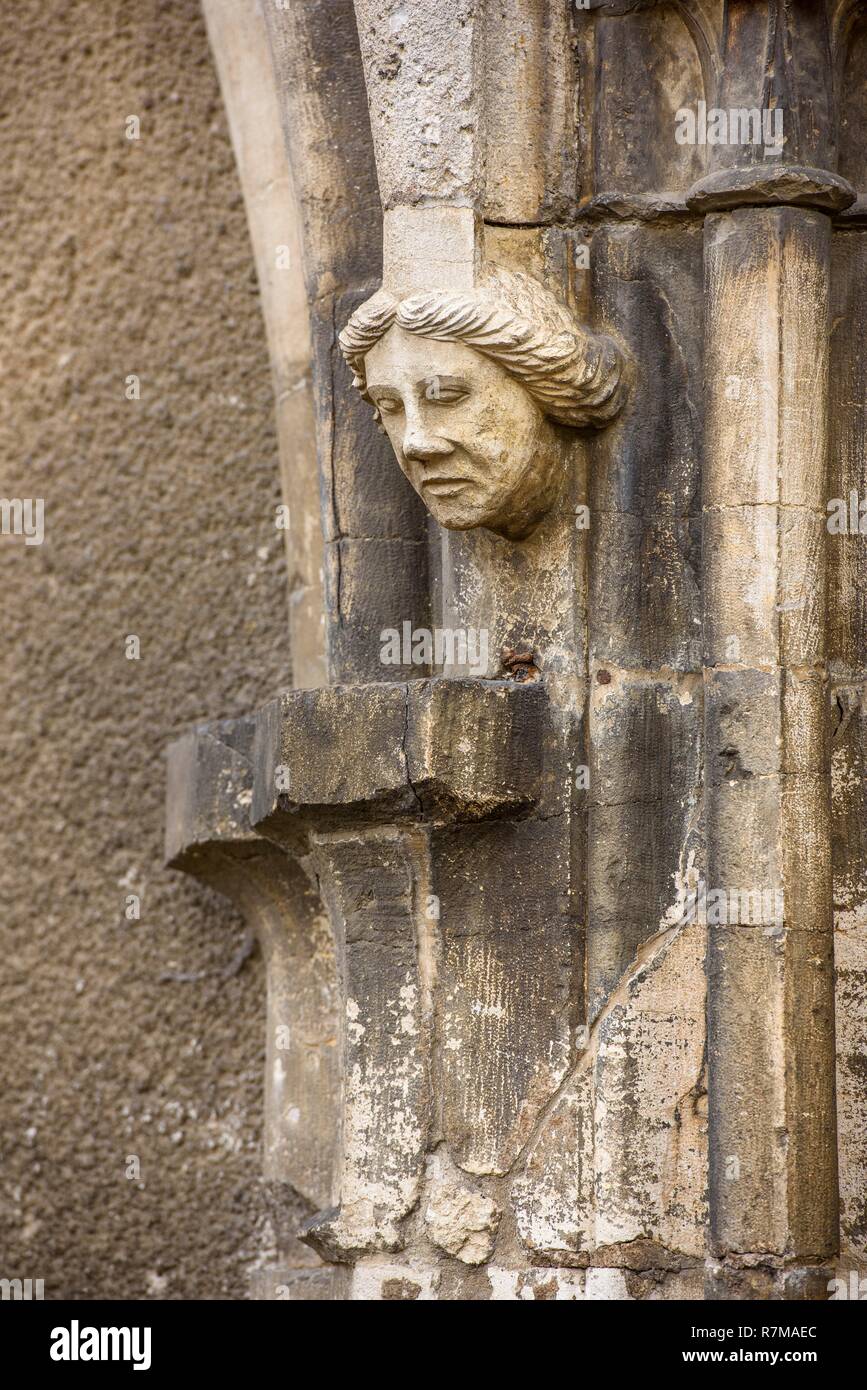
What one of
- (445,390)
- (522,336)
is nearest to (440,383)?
(445,390)

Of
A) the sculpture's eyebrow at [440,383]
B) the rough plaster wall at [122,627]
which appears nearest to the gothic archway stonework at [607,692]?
the sculpture's eyebrow at [440,383]

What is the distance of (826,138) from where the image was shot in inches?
144

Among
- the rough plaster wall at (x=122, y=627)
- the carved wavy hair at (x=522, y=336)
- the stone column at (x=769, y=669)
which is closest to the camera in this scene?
the stone column at (x=769, y=669)

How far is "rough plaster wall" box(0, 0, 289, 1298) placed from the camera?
4.44 m

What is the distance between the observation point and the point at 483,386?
12.0 feet

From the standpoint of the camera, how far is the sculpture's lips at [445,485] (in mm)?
3717

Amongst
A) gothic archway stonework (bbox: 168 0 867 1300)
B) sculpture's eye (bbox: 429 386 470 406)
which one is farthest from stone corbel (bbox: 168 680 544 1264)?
sculpture's eye (bbox: 429 386 470 406)

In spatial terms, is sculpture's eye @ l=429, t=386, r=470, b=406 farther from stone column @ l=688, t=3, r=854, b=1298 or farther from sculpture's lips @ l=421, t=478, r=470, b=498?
stone column @ l=688, t=3, r=854, b=1298

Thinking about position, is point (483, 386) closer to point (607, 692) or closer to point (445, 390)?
point (445, 390)

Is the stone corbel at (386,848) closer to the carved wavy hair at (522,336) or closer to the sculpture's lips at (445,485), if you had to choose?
the sculpture's lips at (445,485)

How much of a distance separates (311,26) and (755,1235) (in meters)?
2.23

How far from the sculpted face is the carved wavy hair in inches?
0.9

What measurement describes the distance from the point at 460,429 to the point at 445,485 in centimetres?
10
